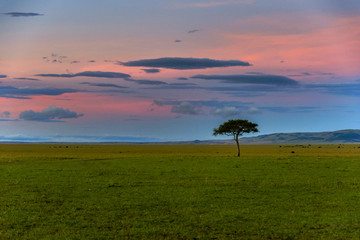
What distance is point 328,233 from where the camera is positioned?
1555cm

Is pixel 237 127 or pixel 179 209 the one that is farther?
pixel 237 127

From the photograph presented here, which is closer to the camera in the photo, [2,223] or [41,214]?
[2,223]

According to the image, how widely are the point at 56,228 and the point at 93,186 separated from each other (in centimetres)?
1231

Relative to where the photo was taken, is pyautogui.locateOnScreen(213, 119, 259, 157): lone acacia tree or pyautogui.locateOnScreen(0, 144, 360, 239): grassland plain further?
pyautogui.locateOnScreen(213, 119, 259, 157): lone acacia tree

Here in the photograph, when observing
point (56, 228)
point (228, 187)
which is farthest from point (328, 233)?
point (228, 187)

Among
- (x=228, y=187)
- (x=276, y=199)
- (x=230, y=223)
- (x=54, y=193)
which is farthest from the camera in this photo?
(x=228, y=187)

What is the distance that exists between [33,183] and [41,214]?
12.5 meters

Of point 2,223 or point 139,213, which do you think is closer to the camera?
point 2,223

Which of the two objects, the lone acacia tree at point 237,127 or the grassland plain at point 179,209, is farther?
the lone acacia tree at point 237,127

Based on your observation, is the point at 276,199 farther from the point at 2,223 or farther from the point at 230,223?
the point at 2,223

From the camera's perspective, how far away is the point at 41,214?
1900 centimetres

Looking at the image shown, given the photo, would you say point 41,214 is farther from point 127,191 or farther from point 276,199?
point 276,199

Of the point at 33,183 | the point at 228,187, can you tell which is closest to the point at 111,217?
the point at 228,187

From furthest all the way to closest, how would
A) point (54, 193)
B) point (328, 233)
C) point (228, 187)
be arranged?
point (228, 187) → point (54, 193) → point (328, 233)
